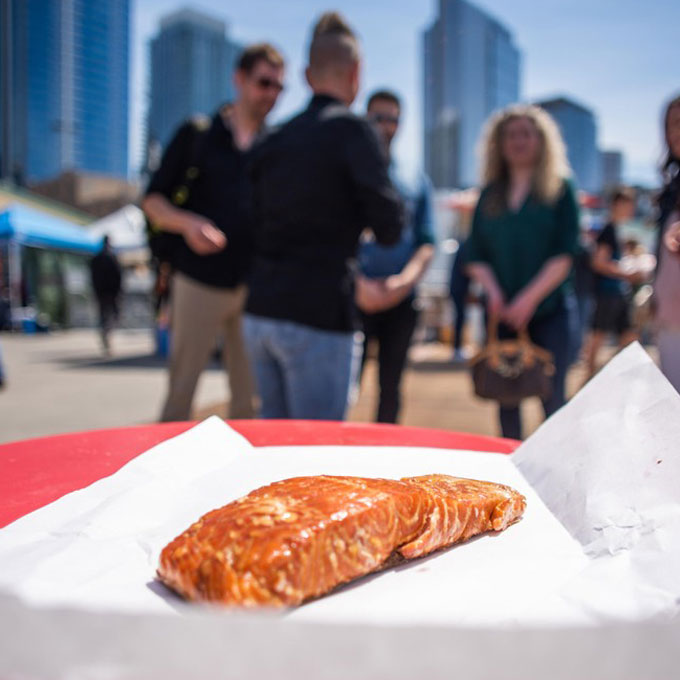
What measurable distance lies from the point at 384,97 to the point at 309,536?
2.79m

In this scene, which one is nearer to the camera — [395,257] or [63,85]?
[395,257]

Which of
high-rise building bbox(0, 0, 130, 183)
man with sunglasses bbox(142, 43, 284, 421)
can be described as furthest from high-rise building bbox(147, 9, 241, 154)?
man with sunglasses bbox(142, 43, 284, 421)

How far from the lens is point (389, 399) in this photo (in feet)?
10.4

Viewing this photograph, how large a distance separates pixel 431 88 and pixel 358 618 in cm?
400

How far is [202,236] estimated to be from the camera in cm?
243

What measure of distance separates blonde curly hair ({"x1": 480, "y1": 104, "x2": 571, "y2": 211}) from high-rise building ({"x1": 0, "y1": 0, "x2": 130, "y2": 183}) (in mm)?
3369

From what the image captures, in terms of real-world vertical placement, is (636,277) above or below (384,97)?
below

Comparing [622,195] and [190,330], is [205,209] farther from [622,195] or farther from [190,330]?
[622,195]

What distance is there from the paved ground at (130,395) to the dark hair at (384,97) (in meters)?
2.31

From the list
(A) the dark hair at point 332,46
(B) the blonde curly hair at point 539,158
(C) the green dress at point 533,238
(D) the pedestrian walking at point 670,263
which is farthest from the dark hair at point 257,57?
(D) the pedestrian walking at point 670,263

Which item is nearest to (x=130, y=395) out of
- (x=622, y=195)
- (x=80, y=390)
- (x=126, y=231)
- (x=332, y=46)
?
(x=80, y=390)

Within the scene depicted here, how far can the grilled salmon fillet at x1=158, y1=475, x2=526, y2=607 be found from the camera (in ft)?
1.72

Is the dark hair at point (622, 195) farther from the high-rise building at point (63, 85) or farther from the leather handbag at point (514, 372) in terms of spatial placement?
the high-rise building at point (63, 85)

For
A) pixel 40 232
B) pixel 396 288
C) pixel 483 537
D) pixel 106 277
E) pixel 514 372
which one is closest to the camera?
pixel 483 537
